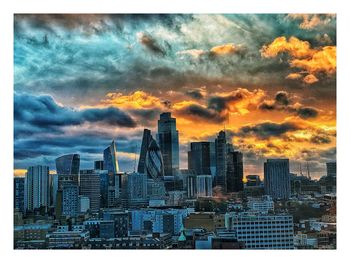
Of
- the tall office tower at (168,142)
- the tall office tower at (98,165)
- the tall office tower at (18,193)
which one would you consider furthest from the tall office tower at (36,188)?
the tall office tower at (168,142)

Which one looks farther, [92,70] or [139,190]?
[139,190]

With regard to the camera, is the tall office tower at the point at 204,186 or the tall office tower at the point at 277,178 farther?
the tall office tower at the point at 204,186

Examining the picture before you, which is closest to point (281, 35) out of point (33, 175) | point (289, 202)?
point (289, 202)

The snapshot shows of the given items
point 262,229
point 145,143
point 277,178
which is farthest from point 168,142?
point 262,229

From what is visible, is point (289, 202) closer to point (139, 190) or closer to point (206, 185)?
point (206, 185)

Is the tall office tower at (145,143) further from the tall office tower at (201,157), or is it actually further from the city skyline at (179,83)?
the tall office tower at (201,157)

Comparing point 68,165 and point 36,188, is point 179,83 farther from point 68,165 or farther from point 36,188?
point 36,188
